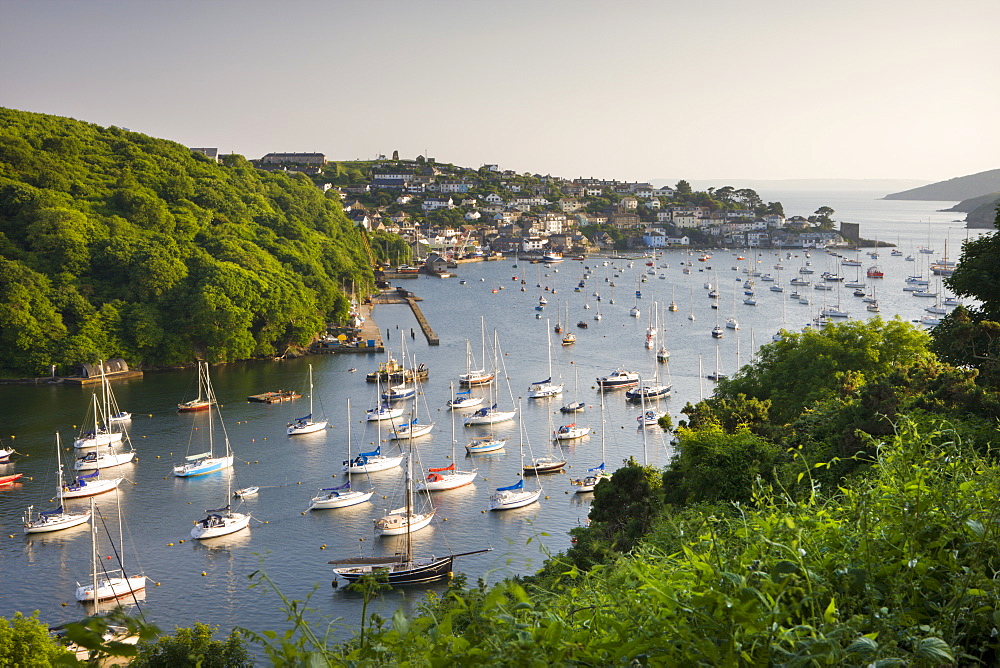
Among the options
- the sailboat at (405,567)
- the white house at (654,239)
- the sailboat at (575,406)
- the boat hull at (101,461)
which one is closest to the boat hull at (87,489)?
the boat hull at (101,461)

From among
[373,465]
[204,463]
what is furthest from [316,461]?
[204,463]

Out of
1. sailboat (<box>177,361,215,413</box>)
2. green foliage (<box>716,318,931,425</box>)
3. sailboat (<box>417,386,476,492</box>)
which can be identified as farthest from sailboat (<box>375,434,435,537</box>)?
sailboat (<box>177,361,215,413</box>)

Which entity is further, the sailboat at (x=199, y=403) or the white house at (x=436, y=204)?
the white house at (x=436, y=204)

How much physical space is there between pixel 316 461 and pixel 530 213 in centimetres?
7484

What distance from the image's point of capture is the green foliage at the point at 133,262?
29.6m

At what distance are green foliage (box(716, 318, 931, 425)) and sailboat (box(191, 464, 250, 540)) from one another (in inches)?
377

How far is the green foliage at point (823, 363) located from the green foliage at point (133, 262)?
1999cm

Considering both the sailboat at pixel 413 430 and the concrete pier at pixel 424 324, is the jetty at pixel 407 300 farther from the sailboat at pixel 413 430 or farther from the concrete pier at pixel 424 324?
the sailboat at pixel 413 430

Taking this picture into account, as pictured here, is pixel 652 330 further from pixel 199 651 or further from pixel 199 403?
pixel 199 651

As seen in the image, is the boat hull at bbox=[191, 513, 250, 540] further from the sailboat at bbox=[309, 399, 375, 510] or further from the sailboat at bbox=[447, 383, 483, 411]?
the sailboat at bbox=[447, 383, 483, 411]

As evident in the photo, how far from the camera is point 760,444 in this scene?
34.1 ft

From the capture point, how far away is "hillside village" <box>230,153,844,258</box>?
80188 mm

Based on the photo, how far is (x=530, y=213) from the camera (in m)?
93.8

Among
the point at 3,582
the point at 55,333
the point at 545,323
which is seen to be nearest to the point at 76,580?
the point at 3,582
